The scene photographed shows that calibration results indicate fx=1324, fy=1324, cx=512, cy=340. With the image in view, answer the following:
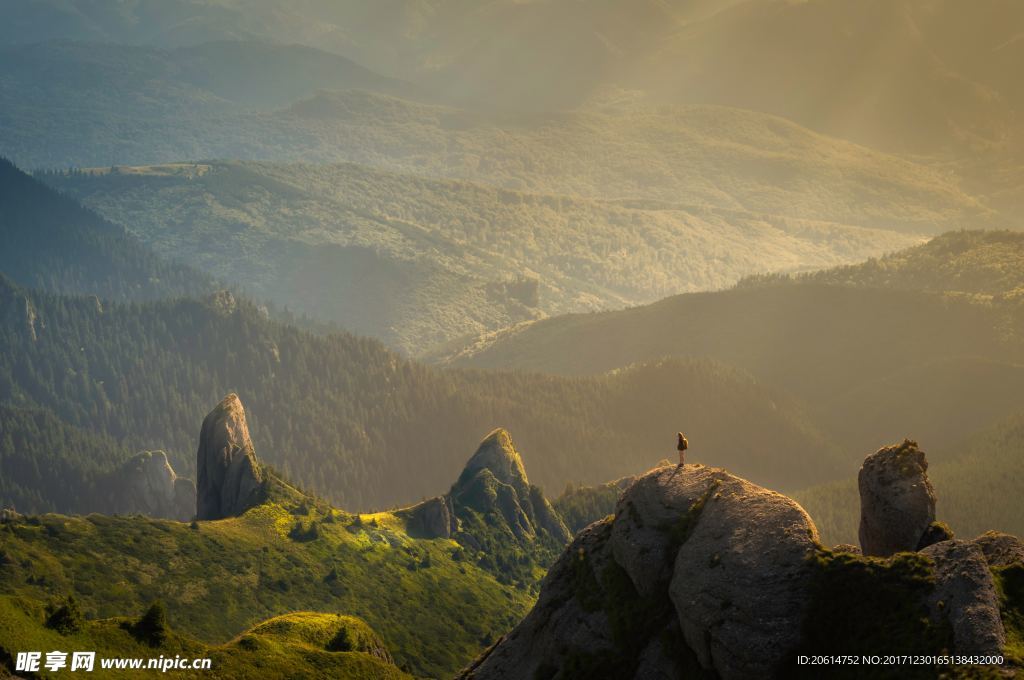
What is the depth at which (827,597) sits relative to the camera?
10000 cm

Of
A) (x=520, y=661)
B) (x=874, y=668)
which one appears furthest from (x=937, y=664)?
(x=520, y=661)

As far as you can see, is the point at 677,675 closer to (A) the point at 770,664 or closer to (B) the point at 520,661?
(A) the point at 770,664

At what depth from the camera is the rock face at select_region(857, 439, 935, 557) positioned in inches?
4476

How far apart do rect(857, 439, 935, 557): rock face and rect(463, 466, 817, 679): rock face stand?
12.4 m

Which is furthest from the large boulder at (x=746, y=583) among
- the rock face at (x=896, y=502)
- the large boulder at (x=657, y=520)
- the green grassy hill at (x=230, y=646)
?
the green grassy hill at (x=230, y=646)

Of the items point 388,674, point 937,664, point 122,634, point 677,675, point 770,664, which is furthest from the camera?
point 388,674

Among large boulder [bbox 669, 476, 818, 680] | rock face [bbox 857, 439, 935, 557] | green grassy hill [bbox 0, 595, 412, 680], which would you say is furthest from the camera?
green grassy hill [bbox 0, 595, 412, 680]

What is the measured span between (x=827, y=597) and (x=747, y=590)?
5971mm

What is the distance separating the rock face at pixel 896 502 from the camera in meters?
114

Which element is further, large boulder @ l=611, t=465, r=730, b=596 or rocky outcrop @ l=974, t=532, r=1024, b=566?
large boulder @ l=611, t=465, r=730, b=596

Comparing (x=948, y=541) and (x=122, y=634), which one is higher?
(x=948, y=541)

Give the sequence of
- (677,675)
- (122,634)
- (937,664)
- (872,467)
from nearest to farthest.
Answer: (937,664)
(677,675)
(872,467)
(122,634)

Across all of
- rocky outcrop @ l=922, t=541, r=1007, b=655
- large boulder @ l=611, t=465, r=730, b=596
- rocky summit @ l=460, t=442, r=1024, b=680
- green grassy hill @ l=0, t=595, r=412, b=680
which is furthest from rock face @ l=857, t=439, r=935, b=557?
green grassy hill @ l=0, t=595, r=412, b=680

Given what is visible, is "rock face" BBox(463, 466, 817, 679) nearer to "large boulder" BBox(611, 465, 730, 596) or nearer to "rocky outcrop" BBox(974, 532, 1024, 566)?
"large boulder" BBox(611, 465, 730, 596)
